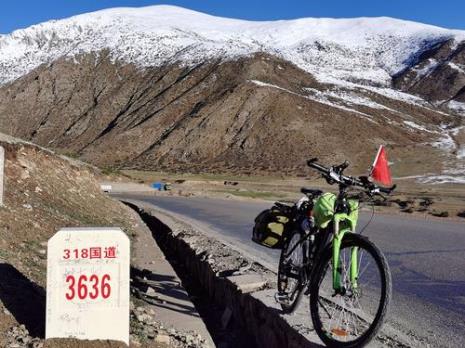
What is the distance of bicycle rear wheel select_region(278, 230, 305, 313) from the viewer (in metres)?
5.13

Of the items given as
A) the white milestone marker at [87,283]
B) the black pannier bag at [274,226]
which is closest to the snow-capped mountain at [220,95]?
the black pannier bag at [274,226]

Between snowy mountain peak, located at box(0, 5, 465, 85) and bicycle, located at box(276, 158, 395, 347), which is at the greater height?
snowy mountain peak, located at box(0, 5, 465, 85)

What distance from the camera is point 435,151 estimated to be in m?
73.1

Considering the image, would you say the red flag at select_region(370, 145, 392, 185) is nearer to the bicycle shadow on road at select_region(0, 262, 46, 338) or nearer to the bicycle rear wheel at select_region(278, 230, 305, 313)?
the bicycle rear wheel at select_region(278, 230, 305, 313)

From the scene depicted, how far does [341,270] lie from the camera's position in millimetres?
4363

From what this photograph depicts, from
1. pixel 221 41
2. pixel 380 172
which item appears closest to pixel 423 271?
pixel 380 172

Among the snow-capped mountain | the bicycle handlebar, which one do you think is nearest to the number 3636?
the bicycle handlebar

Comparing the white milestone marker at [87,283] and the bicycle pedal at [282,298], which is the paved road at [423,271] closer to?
the bicycle pedal at [282,298]

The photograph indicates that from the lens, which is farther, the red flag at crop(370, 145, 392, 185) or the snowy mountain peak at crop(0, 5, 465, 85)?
the snowy mountain peak at crop(0, 5, 465, 85)

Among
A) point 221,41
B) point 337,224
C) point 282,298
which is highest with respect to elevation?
point 221,41

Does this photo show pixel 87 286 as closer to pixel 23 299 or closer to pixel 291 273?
pixel 23 299

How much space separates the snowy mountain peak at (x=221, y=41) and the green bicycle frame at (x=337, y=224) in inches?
4027

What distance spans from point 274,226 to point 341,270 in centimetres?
133

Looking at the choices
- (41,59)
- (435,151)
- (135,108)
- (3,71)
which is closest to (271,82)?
(135,108)
